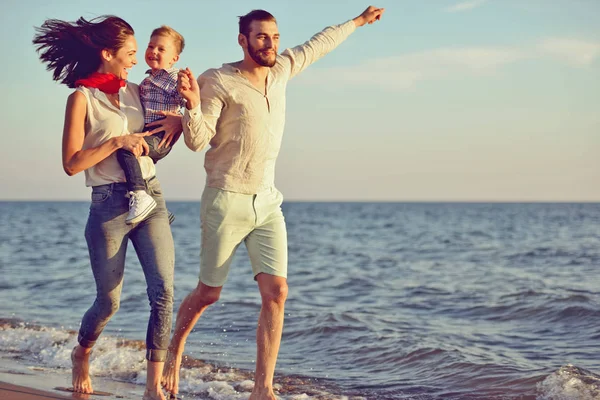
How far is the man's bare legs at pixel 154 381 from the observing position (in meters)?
4.29

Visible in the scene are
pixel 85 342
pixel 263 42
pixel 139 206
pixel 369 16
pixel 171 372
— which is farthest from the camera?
pixel 369 16

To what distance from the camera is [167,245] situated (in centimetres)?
420

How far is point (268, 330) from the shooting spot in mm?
4426

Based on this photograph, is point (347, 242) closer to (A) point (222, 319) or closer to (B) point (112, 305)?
(A) point (222, 319)

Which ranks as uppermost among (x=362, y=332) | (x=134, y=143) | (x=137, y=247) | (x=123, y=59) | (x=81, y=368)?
(x=123, y=59)

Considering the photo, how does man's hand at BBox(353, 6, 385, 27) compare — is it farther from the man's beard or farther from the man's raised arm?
the man's beard

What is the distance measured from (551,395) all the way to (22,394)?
391 centimetres

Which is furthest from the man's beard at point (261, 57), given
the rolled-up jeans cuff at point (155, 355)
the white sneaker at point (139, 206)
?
the rolled-up jeans cuff at point (155, 355)

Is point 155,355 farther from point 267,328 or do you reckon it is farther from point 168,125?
point 168,125

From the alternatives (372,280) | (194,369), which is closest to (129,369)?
(194,369)

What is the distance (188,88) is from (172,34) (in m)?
0.43

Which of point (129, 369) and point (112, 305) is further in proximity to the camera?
point (129, 369)

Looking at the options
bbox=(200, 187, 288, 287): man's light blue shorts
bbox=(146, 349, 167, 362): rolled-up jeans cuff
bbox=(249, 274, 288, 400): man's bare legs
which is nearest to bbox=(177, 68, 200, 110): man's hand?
bbox=(200, 187, 288, 287): man's light blue shorts

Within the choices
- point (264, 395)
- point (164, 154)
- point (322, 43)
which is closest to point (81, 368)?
point (264, 395)
